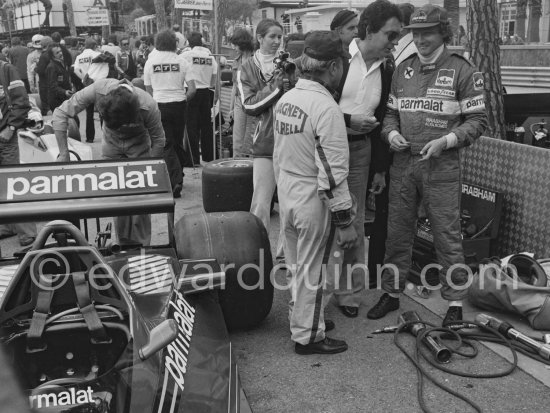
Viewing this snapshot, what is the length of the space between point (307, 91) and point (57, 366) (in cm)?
200

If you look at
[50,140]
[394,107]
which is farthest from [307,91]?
[50,140]

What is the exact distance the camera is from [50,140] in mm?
7590

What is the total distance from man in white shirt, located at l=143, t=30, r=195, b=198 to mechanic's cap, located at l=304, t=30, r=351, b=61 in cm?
455

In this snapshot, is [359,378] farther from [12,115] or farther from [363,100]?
[12,115]

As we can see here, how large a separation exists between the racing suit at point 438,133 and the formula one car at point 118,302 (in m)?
1.05

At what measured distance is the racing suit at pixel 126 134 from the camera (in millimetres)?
4996

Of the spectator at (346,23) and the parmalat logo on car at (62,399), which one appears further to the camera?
the spectator at (346,23)

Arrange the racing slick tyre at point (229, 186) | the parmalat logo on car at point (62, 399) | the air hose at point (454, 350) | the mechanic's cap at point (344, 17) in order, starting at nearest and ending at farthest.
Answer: the parmalat logo on car at point (62, 399) → the air hose at point (454, 350) → the mechanic's cap at point (344, 17) → the racing slick tyre at point (229, 186)

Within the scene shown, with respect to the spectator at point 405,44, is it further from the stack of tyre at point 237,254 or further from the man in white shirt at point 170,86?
the man in white shirt at point 170,86

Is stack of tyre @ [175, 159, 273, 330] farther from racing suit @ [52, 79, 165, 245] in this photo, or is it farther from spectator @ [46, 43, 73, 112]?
spectator @ [46, 43, 73, 112]

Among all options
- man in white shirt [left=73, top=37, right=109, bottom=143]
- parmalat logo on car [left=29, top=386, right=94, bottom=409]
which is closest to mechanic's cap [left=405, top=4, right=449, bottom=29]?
parmalat logo on car [left=29, top=386, right=94, bottom=409]

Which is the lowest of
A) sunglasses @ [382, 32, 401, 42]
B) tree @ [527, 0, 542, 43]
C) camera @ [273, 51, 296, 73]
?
camera @ [273, 51, 296, 73]

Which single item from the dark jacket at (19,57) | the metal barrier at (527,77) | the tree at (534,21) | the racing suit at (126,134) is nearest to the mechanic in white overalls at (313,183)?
the racing suit at (126,134)

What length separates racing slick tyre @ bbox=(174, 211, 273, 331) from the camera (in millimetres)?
4066
